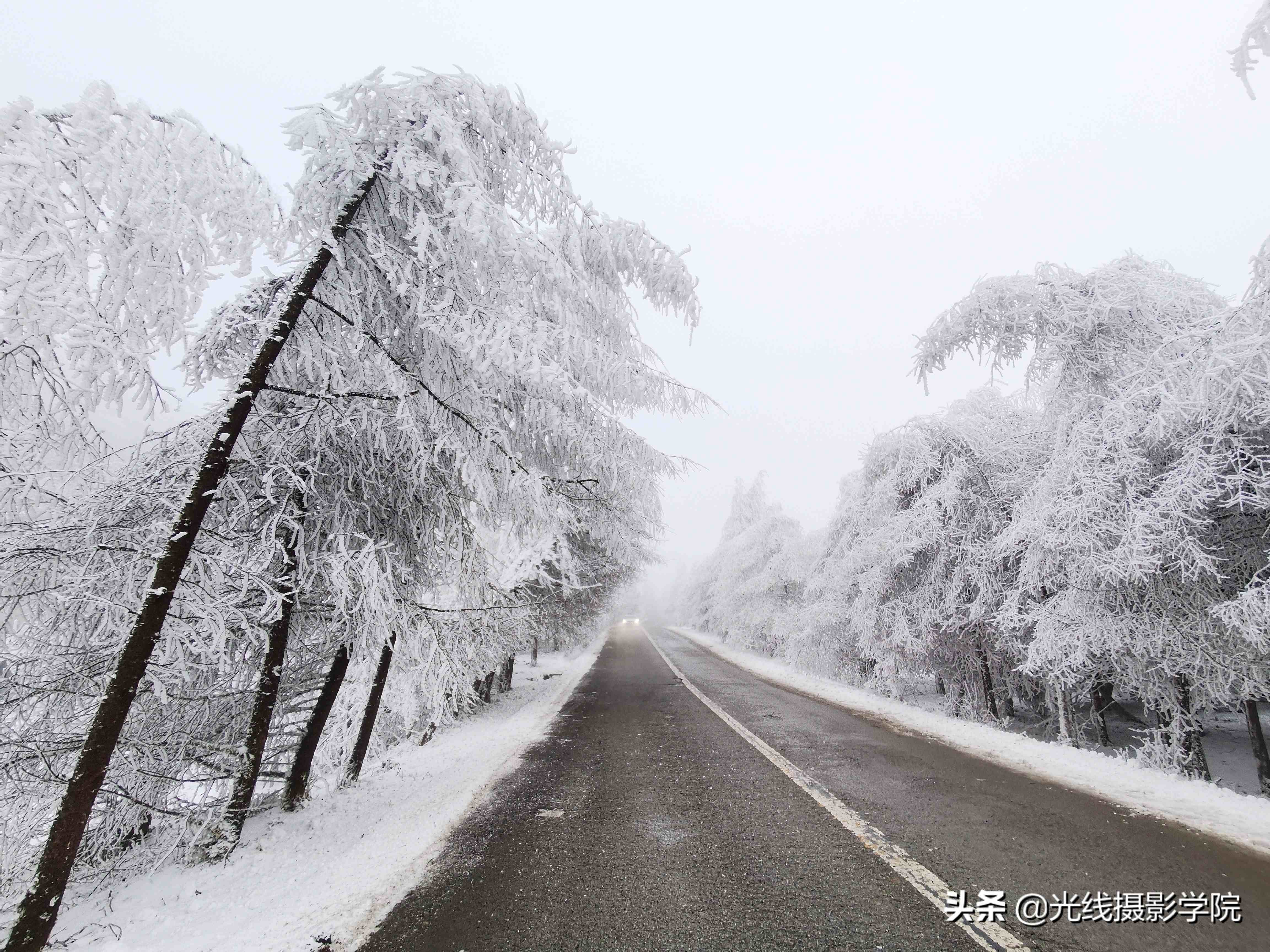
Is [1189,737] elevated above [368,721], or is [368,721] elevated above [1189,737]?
[1189,737]

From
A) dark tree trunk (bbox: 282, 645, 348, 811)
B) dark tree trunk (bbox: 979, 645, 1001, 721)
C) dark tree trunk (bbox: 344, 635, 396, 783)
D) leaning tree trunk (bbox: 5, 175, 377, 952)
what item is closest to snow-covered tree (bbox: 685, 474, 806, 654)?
dark tree trunk (bbox: 979, 645, 1001, 721)

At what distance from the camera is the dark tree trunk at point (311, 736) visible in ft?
17.5

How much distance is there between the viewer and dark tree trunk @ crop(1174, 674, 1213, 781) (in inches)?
280

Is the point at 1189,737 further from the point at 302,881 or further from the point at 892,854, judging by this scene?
the point at 302,881

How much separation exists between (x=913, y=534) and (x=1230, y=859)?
821 centimetres

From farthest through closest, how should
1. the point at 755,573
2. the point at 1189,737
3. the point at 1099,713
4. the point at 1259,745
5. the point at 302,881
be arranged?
the point at 755,573 < the point at 1099,713 < the point at 1189,737 < the point at 1259,745 < the point at 302,881

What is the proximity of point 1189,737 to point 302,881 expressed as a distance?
10.7m

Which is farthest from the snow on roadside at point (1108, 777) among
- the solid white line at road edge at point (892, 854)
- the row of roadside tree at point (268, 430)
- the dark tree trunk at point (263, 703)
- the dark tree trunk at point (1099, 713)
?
the dark tree trunk at point (263, 703)

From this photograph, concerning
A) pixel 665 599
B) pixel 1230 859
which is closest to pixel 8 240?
pixel 1230 859

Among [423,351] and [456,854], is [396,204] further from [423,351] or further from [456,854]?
[456,854]

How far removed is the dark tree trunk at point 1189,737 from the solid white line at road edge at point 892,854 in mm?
5561

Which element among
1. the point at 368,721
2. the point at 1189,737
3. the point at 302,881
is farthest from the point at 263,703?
the point at 1189,737

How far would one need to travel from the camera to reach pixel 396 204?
13.9 feet

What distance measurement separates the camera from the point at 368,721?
6.50 meters
